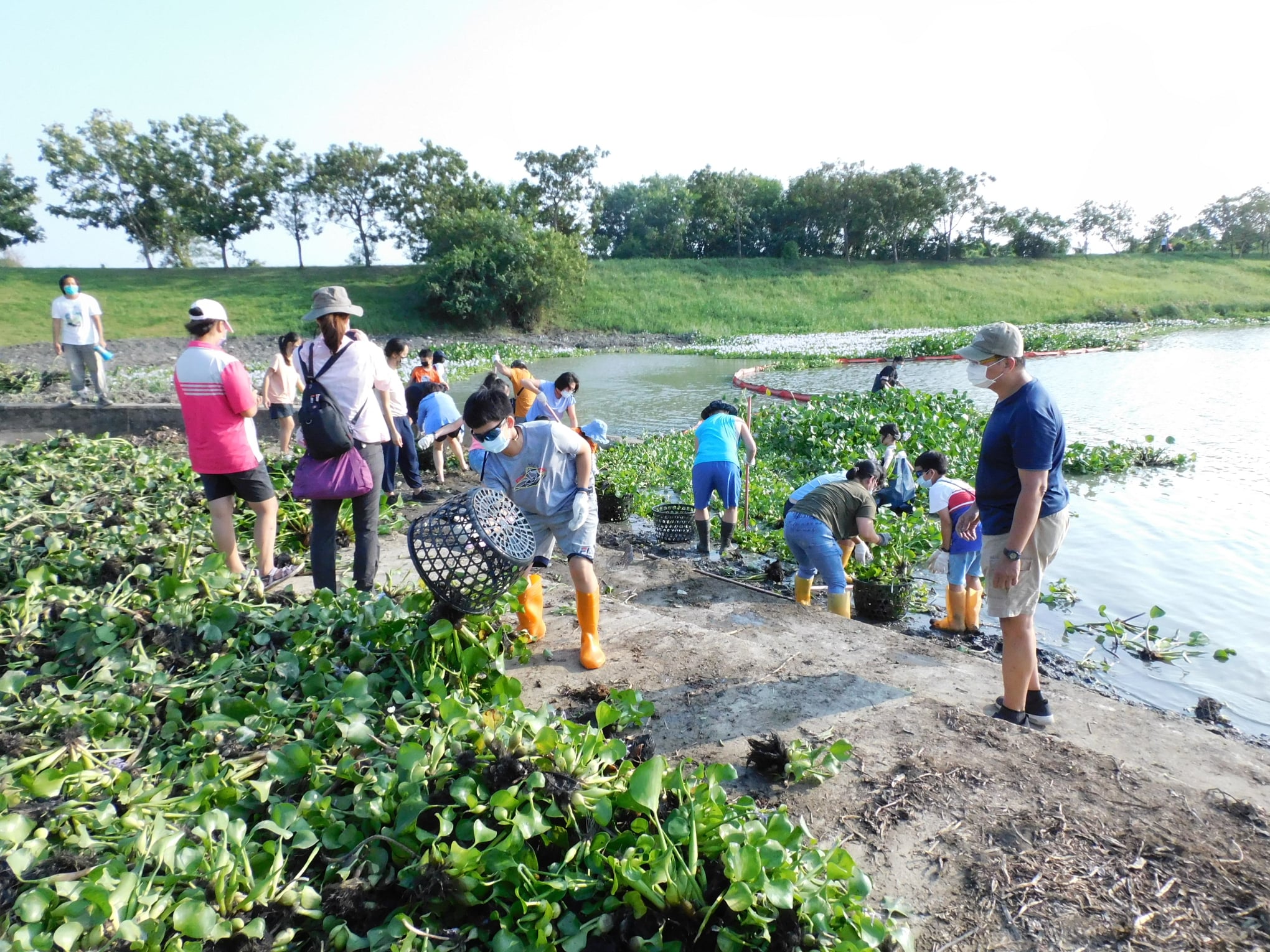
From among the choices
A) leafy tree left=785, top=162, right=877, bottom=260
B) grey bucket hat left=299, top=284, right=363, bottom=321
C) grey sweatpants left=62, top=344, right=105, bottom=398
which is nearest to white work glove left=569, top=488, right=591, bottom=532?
grey bucket hat left=299, top=284, right=363, bottom=321

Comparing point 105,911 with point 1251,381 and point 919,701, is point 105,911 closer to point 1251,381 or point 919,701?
point 919,701

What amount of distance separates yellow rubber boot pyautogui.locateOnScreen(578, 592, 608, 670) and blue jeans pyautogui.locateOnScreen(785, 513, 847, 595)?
1939mm

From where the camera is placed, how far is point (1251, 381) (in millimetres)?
17797

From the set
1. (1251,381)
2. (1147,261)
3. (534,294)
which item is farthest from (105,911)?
(1147,261)

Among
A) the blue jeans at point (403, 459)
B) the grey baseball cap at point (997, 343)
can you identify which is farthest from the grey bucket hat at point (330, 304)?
the grey baseball cap at point (997, 343)

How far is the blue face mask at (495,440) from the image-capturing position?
397 cm

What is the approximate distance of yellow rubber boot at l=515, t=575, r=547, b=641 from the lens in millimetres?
4289

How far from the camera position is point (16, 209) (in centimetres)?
4434

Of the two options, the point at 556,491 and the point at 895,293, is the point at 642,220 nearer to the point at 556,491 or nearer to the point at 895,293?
the point at 895,293

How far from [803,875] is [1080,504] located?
855cm

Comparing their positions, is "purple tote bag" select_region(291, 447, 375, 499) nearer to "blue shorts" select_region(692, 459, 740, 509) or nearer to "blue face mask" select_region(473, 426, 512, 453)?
"blue face mask" select_region(473, 426, 512, 453)

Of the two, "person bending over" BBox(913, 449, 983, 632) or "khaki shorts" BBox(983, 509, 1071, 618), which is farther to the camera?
"person bending over" BBox(913, 449, 983, 632)

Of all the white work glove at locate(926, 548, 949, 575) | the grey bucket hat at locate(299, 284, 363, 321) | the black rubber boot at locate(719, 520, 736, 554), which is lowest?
the white work glove at locate(926, 548, 949, 575)

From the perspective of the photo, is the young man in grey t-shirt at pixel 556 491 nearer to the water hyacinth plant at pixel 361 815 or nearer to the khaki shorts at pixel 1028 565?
the water hyacinth plant at pixel 361 815
